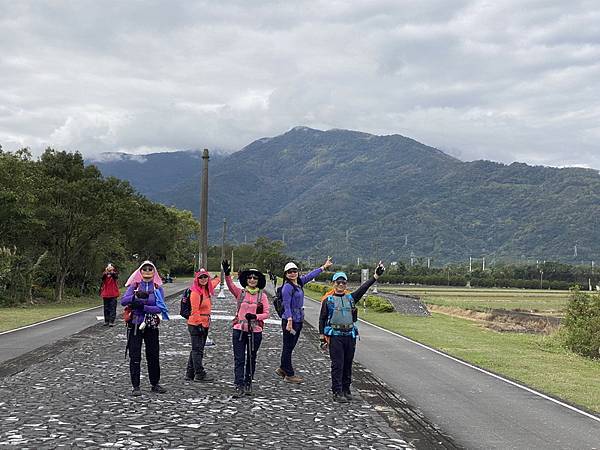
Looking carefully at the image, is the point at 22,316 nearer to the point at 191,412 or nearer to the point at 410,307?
the point at 191,412

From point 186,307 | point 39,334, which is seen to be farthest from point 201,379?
point 39,334

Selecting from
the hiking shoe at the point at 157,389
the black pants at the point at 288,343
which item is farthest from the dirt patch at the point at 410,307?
the hiking shoe at the point at 157,389

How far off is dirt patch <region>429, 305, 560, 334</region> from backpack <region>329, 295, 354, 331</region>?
25.2 meters

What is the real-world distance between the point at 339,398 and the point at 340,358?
0.58 m

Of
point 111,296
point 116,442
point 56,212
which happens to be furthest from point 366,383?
point 56,212

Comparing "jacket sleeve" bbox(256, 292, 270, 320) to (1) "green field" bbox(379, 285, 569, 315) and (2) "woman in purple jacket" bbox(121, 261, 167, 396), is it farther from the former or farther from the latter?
(1) "green field" bbox(379, 285, 569, 315)

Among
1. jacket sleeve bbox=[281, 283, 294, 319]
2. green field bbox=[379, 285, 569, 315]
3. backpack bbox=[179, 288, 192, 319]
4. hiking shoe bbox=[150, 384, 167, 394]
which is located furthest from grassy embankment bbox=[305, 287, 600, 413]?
green field bbox=[379, 285, 569, 315]

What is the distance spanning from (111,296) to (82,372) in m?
9.44

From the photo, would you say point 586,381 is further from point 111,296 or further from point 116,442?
point 111,296

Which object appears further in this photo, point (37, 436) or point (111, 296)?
point (111, 296)

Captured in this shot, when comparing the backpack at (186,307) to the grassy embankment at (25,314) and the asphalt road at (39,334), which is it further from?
the grassy embankment at (25,314)

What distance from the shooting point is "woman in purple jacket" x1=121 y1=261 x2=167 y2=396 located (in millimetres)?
10500

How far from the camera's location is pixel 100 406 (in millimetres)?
9727

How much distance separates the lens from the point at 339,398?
10.6m
